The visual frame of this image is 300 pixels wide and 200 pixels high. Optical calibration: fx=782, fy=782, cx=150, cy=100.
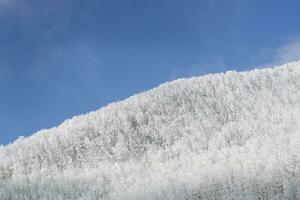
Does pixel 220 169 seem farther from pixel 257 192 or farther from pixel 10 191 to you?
pixel 10 191

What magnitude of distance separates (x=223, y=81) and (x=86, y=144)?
30917 millimetres

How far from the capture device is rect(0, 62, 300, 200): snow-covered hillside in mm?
76938

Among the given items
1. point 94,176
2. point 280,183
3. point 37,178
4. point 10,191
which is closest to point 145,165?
point 94,176

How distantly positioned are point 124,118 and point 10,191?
110 feet

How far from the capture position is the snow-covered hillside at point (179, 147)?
76938 mm

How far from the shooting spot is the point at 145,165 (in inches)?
3802

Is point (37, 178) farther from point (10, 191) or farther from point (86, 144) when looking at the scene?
point (86, 144)

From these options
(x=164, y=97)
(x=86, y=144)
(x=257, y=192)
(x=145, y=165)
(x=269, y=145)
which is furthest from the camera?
(x=164, y=97)

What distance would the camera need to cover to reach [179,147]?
10181cm

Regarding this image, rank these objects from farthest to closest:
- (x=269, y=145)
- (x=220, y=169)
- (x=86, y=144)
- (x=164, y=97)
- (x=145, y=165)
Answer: (x=164, y=97) < (x=86, y=144) < (x=145, y=165) < (x=269, y=145) < (x=220, y=169)

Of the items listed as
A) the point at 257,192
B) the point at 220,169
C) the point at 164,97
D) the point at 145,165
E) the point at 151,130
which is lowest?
the point at 257,192

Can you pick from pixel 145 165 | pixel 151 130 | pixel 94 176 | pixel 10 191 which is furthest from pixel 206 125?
pixel 10 191

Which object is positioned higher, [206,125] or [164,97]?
[164,97]

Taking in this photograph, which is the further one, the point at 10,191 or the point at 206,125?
the point at 206,125
